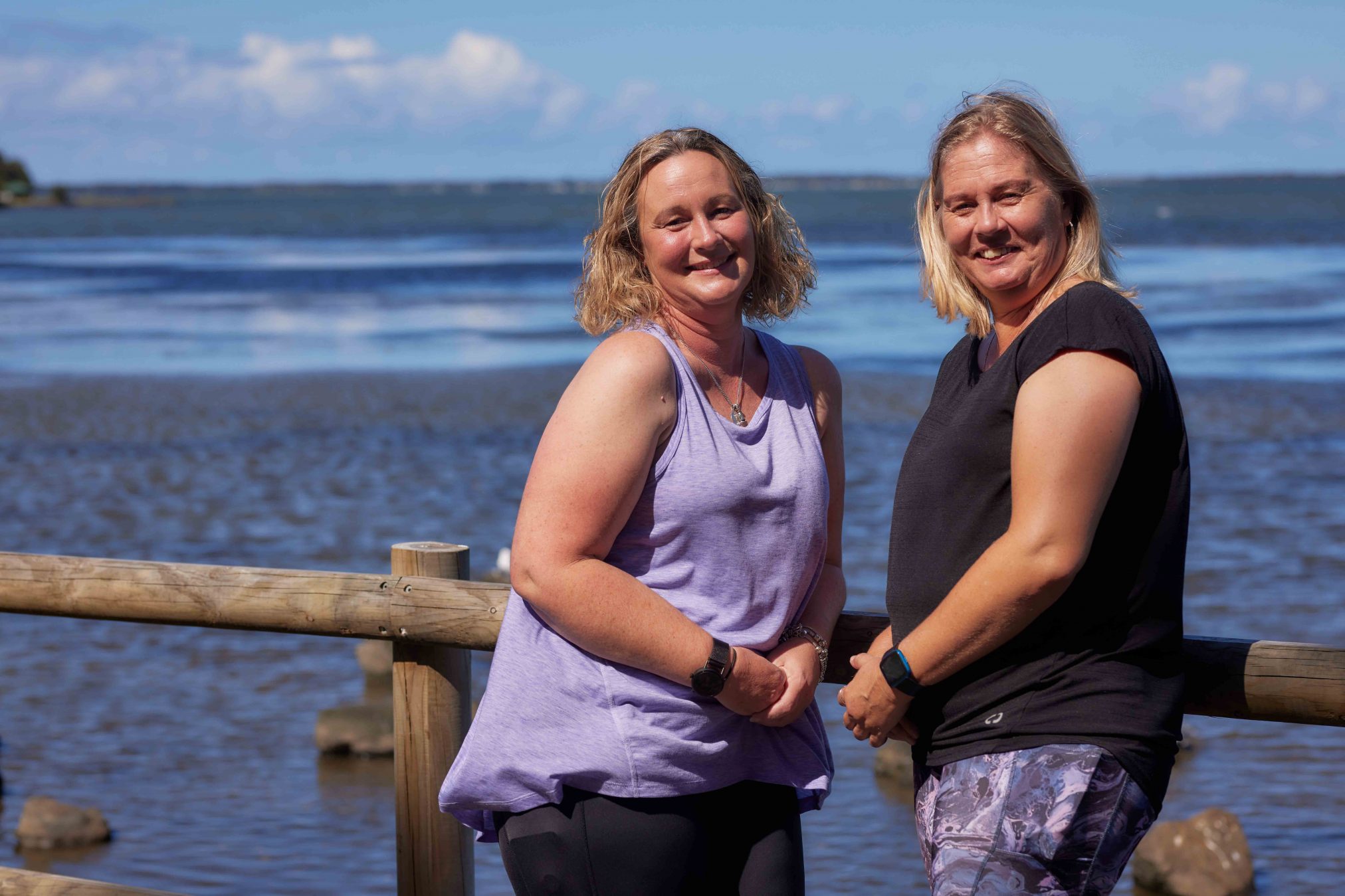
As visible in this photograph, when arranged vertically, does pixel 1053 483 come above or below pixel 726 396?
below

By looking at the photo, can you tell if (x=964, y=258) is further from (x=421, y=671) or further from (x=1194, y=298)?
(x=1194, y=298)

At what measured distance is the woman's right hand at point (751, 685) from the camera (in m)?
2.28

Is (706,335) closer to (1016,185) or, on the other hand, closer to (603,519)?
(603,519)

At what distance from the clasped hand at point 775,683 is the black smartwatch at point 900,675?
17 cm

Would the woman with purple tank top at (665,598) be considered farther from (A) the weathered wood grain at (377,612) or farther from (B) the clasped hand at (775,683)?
(A) the weathered wood grain at (377,612)

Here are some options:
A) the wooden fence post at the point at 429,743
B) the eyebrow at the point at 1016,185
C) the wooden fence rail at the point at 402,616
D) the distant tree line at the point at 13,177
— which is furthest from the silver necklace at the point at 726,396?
the distant tree line at the point at 13,177

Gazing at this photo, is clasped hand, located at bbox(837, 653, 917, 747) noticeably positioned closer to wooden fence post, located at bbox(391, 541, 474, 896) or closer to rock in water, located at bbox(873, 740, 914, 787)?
wooden fence post, located at bbox(391, 541, 474, 896)

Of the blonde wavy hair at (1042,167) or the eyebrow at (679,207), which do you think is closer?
the blonde wavy hair at (1042,167)

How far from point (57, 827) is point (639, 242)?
12.9 ft

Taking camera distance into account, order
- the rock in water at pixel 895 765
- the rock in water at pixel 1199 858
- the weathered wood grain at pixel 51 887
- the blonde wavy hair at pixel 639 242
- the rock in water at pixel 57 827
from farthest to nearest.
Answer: the rock in water at pixel 895 765
the rock in water at pixel 57 827
the rock in water at pixel 1199 858
the weathered wood grain at pixel 51 887
the blonde wavy hair at pixel 639 242

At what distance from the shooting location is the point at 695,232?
2.41 m

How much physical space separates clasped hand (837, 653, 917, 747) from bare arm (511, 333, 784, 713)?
196 mm

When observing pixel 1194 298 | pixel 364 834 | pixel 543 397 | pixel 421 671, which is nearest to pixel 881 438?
pixel 543 397

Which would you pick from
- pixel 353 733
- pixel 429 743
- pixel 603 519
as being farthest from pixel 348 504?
pixel 603 519
